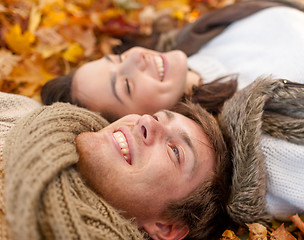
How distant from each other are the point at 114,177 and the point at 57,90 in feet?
3.88

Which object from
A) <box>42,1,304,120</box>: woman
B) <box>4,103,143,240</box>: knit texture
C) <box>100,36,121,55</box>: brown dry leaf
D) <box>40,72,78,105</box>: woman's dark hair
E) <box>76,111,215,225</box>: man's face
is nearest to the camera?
<box>4,103,143,240</box>: knit texture

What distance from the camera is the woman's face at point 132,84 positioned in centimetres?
208

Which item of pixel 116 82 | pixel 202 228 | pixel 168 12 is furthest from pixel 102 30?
pixel 202 228

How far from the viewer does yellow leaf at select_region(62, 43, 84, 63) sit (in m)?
2.63

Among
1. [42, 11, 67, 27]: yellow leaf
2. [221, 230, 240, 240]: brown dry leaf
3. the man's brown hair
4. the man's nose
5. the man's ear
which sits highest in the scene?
[42, 11, 67, 27]: yellow leaf

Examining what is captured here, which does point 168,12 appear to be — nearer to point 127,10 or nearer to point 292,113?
point 127,10

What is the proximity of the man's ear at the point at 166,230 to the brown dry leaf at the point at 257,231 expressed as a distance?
37 cm

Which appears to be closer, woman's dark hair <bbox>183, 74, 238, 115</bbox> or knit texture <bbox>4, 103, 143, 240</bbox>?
knit texture <bbox>4, 103, 143, 240</bbox>

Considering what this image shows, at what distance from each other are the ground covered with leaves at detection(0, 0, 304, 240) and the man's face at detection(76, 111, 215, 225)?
473mm

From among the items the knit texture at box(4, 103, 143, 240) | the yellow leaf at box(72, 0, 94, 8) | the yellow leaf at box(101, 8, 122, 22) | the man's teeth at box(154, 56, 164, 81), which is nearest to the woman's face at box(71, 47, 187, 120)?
the man's teeth at box(154, 56, 164, 81)

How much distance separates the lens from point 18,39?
2.36 meters

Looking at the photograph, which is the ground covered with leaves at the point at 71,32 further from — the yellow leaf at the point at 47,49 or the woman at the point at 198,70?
the woman at the point at 198,70

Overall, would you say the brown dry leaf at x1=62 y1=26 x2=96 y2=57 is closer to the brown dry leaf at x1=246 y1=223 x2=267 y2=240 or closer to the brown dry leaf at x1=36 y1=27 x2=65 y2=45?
the brown dry leaf at x1=36 y1=27 x2=65 y2=45

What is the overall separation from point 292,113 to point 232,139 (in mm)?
402
